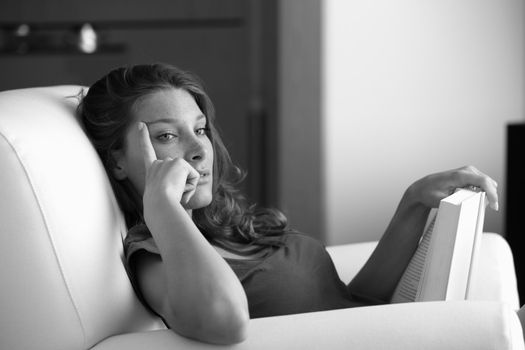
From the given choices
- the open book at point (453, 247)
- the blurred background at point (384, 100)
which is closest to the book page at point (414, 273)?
the open book at point (453, 247)

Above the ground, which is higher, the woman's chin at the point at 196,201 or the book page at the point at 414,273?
the woman's chin at the point at 196,201

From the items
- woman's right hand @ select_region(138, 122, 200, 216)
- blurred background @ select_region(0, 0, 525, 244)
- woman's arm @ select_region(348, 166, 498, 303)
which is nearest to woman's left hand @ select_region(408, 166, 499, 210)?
woman's arm @ select_region(348, 166, 498, 303)

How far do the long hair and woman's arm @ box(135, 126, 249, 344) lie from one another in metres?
0.16

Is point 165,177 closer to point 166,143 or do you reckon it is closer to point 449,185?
point 166,143

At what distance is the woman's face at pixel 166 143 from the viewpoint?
1319mm

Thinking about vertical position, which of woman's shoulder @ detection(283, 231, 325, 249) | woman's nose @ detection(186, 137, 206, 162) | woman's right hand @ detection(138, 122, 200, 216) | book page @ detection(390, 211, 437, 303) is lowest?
book page @ detection(390, 211, 437, 303)

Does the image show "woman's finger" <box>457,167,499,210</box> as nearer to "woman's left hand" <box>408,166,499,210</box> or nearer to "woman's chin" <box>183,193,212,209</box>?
"woman's left hand" <box>408,166,499,210</box>

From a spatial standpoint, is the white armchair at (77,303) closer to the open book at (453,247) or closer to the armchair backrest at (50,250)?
the armchair backrest at (50,250)

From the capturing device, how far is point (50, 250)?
1042 millimetres

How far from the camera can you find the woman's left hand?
1.36 meters

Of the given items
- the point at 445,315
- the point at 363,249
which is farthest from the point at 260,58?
the point at 445,315

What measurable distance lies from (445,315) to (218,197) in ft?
2.13

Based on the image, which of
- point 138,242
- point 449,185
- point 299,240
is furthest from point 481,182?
point 138,242

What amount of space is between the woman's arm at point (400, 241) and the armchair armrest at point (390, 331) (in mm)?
404
